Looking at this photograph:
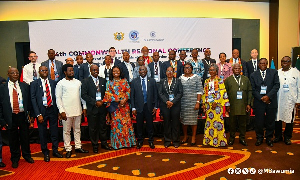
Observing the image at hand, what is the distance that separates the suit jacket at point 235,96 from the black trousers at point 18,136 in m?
3.72

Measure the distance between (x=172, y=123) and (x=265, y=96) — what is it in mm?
1813

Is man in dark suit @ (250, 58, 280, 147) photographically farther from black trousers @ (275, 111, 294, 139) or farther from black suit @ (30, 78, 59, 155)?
black suit @ (30, 78, 59, 155)

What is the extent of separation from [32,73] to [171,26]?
469cm

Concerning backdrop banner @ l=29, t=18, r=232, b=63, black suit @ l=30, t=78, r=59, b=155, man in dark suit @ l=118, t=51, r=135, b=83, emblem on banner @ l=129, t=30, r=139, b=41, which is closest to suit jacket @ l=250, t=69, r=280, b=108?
man in dark suit @ l=118, t=51, r=135, b=83

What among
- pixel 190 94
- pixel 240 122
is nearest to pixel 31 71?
pixel 190 94

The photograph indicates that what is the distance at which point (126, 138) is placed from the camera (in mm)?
4523

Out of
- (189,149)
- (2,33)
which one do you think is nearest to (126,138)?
(189,149)

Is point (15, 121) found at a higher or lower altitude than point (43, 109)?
lower

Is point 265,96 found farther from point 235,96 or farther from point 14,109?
point 14,109

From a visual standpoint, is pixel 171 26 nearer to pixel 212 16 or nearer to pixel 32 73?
pixel 212 16

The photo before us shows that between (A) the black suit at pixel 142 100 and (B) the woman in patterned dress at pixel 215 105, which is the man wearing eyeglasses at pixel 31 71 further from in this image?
(B) the woman in patterned dress at pixel 215 105

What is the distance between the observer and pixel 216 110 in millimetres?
4441

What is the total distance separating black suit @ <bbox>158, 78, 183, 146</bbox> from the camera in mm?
4445

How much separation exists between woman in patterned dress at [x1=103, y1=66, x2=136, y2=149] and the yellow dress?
5.01 ft
